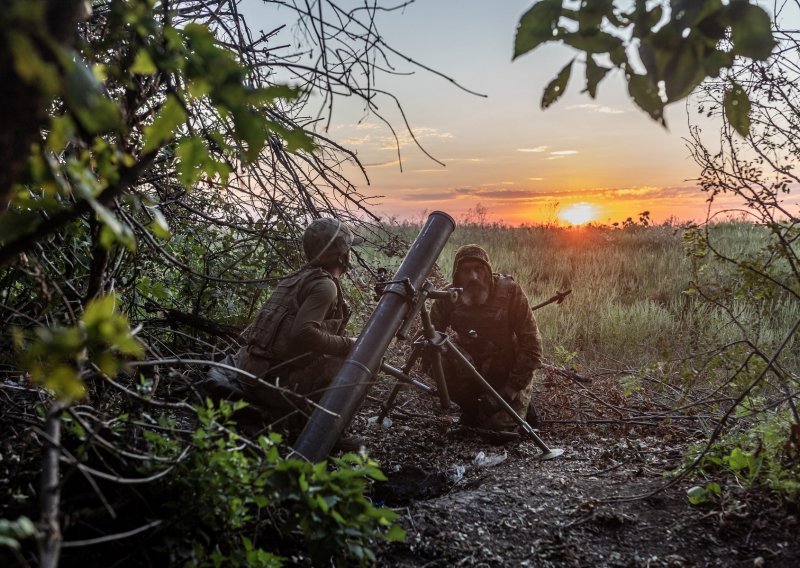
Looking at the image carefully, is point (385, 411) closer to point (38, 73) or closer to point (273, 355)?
point (273, 355)

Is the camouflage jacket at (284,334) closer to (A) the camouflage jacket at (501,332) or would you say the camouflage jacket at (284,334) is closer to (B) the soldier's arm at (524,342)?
(A) the camouflage jacket at (501,332)

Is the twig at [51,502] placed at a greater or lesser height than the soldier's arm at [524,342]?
greater

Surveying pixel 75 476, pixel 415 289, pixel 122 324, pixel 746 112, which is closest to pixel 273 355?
pixel 415 289

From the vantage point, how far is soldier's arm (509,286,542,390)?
4891 mm

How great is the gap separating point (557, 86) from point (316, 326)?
9.06 ft

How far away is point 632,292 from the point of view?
10367 millimetres

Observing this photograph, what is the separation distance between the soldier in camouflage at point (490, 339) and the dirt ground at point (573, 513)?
62 cm

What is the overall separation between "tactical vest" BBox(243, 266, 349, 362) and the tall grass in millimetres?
2328

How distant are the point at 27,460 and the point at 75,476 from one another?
0.20m

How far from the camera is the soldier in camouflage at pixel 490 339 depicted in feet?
16.1

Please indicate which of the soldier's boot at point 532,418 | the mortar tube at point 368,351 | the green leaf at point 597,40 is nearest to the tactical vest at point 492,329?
the soldier's boot at point 532,418

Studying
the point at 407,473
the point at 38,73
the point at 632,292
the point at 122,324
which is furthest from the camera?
the point at 632,292

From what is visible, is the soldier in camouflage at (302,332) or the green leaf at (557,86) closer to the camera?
the green leaf at (557,86)

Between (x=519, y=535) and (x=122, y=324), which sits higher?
(x=122, y=324)
